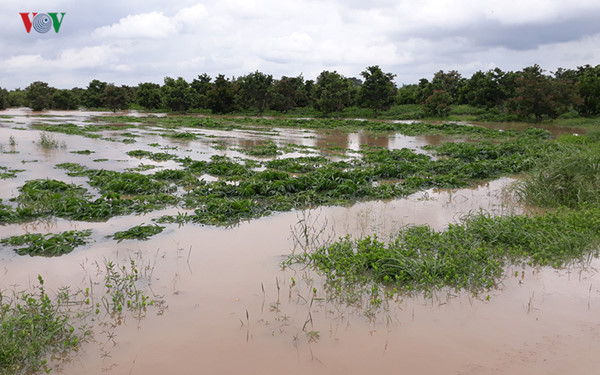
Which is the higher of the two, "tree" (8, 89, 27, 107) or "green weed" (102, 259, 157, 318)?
"tree" (8, 89, 27, 107)

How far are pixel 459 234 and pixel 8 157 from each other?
1526cm

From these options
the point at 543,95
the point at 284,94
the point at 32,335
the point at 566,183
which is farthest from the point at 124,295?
the point at 284,94

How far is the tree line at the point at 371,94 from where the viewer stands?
1117 inches

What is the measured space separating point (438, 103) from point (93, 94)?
47157mm

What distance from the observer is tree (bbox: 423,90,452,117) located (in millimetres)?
34156

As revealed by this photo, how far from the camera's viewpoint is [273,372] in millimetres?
3674

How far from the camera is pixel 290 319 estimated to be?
175 inches

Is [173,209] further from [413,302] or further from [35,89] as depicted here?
[35,89]

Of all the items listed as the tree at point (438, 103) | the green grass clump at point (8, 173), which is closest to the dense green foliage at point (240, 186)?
the green grass clump at point (8, 173)

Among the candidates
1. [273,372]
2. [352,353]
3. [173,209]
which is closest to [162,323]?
[273,372]

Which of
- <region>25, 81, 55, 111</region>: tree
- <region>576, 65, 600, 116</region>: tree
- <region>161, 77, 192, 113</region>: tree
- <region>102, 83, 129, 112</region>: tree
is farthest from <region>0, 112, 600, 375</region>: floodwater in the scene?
<region>25, 81, 55, 111</region>: tree

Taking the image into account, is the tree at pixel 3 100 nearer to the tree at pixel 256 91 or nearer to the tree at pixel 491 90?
the tree at pixel 256 91

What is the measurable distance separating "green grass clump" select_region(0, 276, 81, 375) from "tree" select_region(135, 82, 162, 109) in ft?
157

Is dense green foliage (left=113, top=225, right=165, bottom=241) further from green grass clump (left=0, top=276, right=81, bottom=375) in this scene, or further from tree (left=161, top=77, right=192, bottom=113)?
tree (left=161, top=77, right=192, bottom=113)
